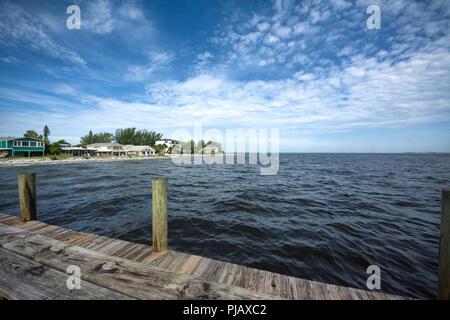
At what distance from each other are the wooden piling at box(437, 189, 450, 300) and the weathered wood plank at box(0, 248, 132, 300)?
3890 millimetres

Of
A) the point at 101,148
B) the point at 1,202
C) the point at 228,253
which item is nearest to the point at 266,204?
the point at 228,253

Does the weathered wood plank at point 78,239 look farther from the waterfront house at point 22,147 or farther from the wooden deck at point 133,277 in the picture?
the waterfront house at point 22,147

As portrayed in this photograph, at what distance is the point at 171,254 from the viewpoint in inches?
120

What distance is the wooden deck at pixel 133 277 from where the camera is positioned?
212 centimetres

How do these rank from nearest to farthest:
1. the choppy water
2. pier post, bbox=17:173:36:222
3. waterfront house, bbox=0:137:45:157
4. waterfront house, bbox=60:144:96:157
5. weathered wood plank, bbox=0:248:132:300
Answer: weathered wood plank, bbox=0:248:132:300
pier post, bbox=17:173:36:222
the choppy water
waterfront house, bbox=0:137:45:157
waterfront house, bbox=60:144:96:157

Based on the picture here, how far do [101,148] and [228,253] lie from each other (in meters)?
75.0

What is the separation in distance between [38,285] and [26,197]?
11.0 feet

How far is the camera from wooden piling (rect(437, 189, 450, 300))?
2094 mm

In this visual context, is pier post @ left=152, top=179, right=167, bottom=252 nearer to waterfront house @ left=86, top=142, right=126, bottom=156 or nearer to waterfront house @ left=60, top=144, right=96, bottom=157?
waterfront house @ left=60, top=144, right=96, bottom=157

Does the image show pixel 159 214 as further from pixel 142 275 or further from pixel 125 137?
pixel 125 137

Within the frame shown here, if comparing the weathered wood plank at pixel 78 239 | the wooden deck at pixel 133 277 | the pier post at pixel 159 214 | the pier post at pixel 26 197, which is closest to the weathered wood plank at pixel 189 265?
the wooden deck at pixel 133 277

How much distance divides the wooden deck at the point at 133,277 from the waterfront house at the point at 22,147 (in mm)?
54063

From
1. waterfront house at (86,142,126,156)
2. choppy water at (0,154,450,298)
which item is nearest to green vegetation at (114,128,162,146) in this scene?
waterfront house at (86,142,126,156)
